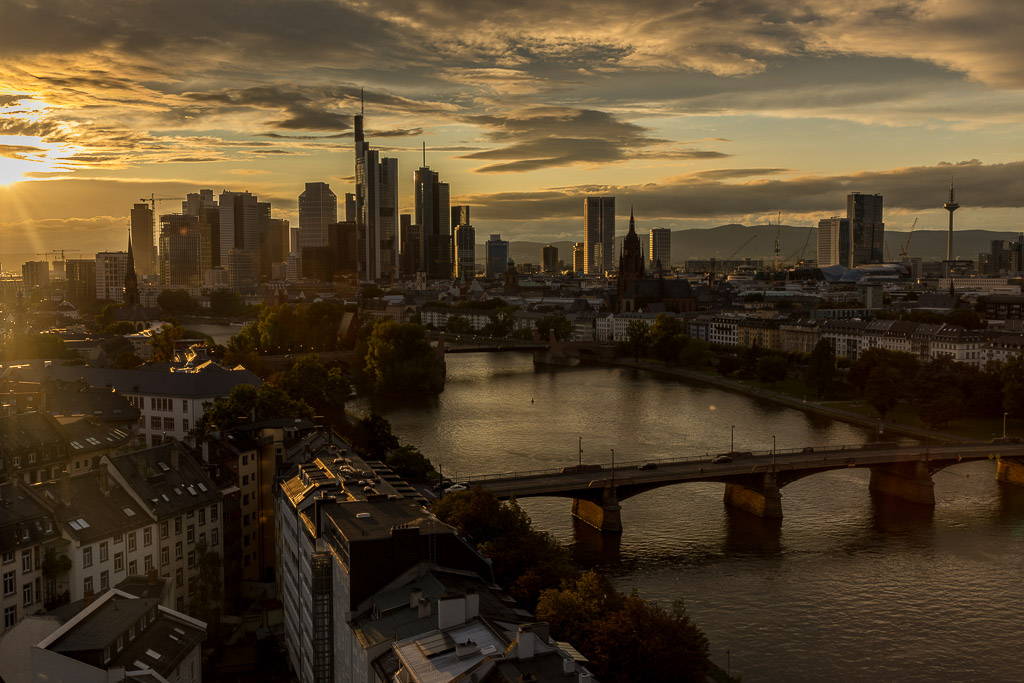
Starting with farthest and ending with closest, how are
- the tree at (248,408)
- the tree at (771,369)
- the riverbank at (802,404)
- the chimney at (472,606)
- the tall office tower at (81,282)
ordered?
the tall office tower at (81,282)
the tree at (771,369)
the riverbank at (802,404)
the tree at (248,408)
the chimney at (472,606)

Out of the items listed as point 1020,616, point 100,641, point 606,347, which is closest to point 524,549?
point 100,641

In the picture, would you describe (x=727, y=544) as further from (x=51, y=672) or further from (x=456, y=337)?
(x=456, y=337)

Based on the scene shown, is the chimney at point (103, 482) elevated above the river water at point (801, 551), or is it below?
Result: above

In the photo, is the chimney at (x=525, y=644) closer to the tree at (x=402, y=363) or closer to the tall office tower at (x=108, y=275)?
the tree at (x=402, y=363)

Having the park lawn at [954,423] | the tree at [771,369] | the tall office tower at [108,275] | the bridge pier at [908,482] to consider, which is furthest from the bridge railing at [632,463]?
the tall office tower at [108,275]

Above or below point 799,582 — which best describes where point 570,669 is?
above

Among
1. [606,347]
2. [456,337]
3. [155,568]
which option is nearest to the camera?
[155,568]

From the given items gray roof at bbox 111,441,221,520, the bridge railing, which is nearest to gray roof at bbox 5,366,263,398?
the bridge railing
